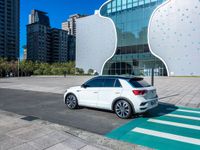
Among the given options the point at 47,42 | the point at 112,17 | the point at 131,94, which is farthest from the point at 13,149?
the point at 47,42

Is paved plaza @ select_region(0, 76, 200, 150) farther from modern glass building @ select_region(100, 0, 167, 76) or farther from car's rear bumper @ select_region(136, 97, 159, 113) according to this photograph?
modern glass building @ select_region(100, 0, 167, 76)

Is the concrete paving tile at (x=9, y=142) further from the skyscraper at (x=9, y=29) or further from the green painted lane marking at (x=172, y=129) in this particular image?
the skyscraper at (x=9, y=29)

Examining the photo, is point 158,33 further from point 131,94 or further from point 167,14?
point 131,94

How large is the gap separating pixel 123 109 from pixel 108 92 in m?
0.92

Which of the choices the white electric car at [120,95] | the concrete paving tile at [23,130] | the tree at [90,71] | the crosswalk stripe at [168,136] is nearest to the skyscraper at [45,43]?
the tree at [90,71]

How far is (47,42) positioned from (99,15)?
71.2 m

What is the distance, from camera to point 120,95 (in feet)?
23.4

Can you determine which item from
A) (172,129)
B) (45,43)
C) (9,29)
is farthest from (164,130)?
(9,29)

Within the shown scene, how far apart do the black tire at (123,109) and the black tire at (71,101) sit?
7.55 feet

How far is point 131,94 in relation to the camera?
686 cm

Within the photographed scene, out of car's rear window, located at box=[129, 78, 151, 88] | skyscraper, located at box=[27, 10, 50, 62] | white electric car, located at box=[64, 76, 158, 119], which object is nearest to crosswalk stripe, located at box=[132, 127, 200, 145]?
white electric car, located at box=[64, 76, 158, 119]

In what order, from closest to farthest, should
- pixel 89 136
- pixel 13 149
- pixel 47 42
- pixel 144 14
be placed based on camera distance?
pixel 13 149, pixel 89 136, pixel 144 14, pixel 47 42

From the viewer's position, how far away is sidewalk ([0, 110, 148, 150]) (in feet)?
14.0

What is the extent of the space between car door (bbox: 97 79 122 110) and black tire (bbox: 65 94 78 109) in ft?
4.57
